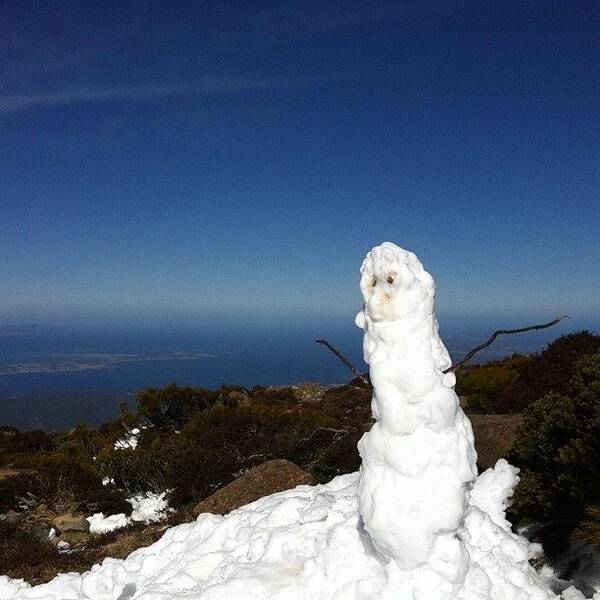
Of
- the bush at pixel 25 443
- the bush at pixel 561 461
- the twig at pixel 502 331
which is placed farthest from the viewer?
the bush at pixel 25 443

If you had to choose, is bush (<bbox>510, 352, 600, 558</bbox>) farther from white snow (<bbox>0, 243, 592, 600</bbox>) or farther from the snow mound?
white snow (<bbox>0, 243, 592, 600</bbox>)

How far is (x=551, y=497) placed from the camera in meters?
5.00

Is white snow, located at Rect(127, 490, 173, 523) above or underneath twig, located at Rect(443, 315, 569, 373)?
underneath

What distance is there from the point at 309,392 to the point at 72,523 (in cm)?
1790

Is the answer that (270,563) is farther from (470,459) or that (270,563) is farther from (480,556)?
(470,459)

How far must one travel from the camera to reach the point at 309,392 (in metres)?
28.1

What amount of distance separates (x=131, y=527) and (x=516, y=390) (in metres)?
10.5

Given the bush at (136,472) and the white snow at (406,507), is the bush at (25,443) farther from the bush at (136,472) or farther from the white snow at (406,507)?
the white snow at (406,507)

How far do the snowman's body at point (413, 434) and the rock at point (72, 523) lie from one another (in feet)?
29.9

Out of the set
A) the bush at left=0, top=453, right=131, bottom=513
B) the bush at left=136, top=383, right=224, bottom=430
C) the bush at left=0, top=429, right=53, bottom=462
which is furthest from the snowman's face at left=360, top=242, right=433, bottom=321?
the bush at left=0, top=429, right=53, bottom=462

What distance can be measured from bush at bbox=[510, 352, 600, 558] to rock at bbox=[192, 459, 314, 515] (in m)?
5.12

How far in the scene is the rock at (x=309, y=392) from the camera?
26.9 meters

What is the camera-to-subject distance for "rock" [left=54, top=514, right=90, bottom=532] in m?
10.8

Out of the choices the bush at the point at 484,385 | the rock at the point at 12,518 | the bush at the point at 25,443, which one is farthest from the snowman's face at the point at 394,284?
the bush at the point at 25,443
